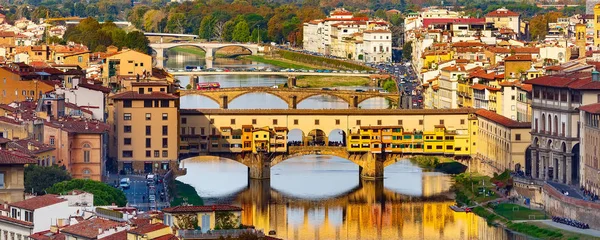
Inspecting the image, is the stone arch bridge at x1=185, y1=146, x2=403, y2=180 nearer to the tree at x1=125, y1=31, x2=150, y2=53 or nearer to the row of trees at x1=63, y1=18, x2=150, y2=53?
the row of trees at x1=63, y1=18, x2=150, y2=53

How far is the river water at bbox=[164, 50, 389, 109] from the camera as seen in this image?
239ft

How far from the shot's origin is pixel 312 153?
53750 millimetres

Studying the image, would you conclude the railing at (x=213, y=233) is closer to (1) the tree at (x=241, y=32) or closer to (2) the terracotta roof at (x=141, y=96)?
(2) the terracotta roof at (x=141, y=96)

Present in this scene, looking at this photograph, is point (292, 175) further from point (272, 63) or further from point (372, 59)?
point (272, 63)

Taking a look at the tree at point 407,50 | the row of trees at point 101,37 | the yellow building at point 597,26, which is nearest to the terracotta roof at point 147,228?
the yellow building at point 597,26

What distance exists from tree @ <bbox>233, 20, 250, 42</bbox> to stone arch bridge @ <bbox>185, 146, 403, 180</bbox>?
71.3 m

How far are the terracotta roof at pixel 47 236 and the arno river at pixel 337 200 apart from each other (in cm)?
1109

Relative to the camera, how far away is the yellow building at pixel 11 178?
31.7 m

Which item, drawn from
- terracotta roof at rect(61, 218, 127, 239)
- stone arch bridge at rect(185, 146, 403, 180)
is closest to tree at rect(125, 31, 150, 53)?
stone arch bridge at rect(185, 146, 403, 180)

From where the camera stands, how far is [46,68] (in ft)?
197

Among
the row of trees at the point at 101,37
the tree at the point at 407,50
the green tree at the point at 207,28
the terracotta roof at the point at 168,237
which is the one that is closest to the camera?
the terracotta roof at the point at 168,237

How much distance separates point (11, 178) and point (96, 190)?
4.64 m

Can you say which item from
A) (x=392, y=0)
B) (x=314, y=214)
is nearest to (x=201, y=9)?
(x=392, y=0)

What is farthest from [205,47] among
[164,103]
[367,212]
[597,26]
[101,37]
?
[367,212]
